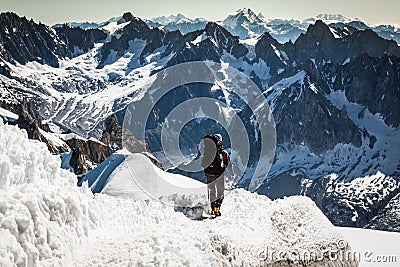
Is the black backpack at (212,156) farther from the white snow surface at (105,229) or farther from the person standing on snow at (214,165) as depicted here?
the white snow surface at (105,229)

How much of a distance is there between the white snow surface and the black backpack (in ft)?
7.73

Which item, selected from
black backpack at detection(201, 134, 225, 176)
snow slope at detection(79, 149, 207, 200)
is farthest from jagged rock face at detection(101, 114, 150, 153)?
black backpack at detection(201, 134, 225, 176)

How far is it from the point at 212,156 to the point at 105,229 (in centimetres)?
612

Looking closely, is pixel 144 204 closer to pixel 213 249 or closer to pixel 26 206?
pixel 213 249

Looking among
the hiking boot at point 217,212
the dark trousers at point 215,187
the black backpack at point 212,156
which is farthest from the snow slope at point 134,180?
the hiking boot at point 217,212

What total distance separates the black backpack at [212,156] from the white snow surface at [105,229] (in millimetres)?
2355

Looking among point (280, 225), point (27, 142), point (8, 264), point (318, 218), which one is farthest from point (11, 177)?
point (318, 218)

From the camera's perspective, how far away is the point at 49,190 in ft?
31.1

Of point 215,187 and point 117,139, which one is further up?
point 117,139

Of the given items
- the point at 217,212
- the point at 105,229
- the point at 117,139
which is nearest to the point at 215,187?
the point at 217,212

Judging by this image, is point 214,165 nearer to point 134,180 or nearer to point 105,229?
point 105,229

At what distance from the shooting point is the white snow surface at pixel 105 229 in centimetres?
827

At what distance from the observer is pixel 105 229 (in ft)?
34.1

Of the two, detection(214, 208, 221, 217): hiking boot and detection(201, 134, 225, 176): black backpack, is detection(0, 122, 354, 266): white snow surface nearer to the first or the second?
detection(214, 208, 221, 217): hiking boot
